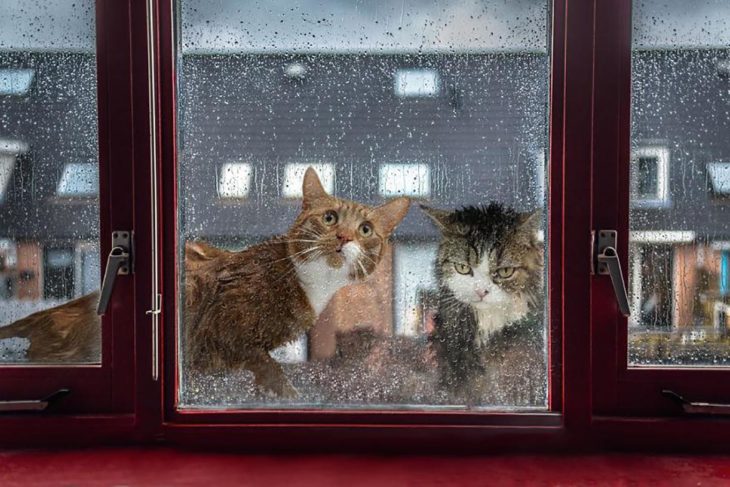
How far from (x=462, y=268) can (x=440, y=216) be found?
0.41ft

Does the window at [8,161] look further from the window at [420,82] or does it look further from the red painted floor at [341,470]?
the window at [420,82]

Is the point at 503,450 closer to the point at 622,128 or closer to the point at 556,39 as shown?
the point at 622,128

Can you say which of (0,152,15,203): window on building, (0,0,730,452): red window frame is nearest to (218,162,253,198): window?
(0,0,730,452): red window frame

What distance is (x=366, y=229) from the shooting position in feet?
3.66

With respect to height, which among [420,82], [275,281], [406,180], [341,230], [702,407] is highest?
[420,82]

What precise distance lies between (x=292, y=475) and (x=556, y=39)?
1.05 metres

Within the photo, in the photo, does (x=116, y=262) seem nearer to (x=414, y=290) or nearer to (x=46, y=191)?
(x=46, y=191)

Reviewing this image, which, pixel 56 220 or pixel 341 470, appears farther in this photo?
pixel 56 220

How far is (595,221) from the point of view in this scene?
41.6 inches

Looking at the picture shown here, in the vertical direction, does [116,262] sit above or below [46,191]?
below

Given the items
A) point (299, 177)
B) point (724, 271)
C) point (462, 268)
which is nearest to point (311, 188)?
point (299, 177)

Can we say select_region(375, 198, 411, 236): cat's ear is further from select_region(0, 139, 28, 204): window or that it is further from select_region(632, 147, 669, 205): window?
select_region(0, 139, 28, 204): window

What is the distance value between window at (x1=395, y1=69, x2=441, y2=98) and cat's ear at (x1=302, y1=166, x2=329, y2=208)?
27cm

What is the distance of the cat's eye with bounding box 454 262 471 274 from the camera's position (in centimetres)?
111
